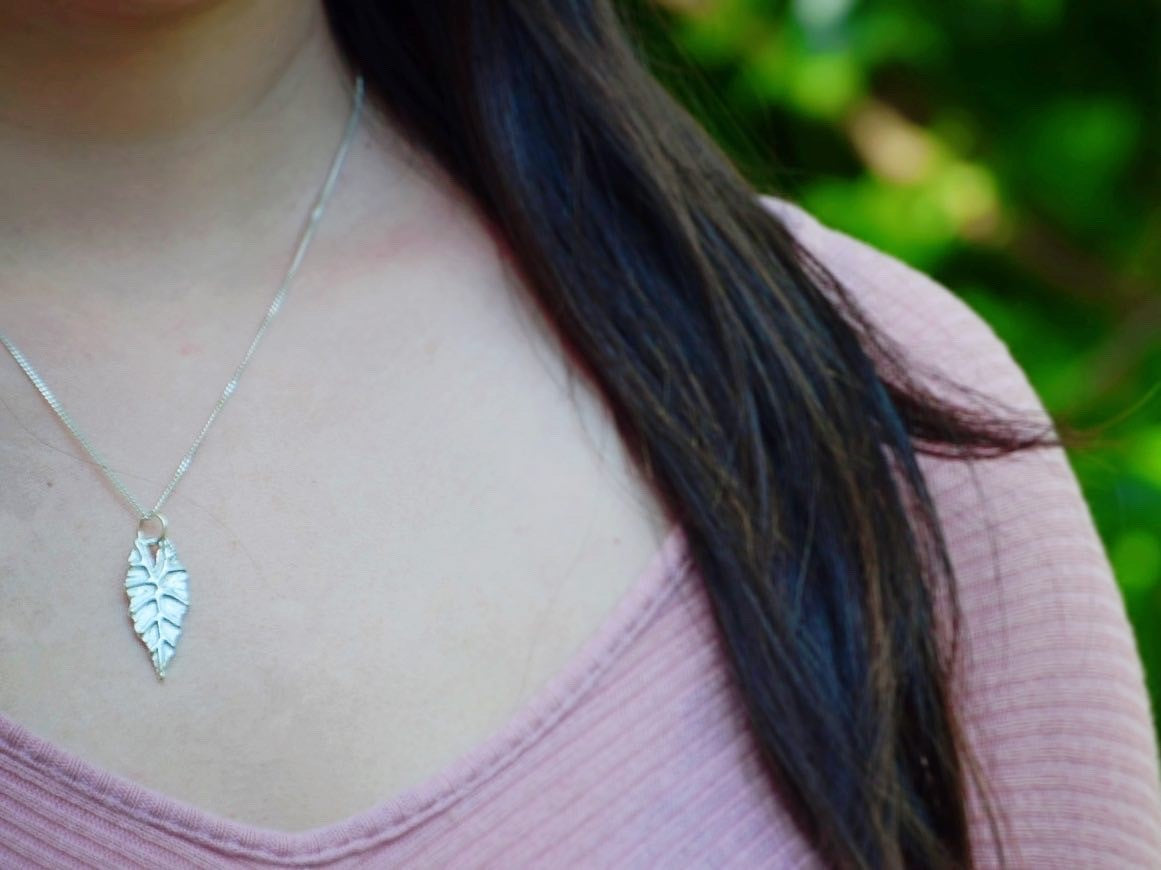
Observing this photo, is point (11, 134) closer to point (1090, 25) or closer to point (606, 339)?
point (606, 339)

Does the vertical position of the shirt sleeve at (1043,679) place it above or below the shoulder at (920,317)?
below

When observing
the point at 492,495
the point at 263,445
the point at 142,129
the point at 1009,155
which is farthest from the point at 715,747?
Answer: the point at 1009,155

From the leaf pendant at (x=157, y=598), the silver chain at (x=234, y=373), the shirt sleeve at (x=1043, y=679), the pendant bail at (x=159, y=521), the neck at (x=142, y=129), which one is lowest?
the shirt sleeve at (x=1043, y=679)

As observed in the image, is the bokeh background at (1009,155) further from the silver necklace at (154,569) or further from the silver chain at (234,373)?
the silver necklace at (154,569)

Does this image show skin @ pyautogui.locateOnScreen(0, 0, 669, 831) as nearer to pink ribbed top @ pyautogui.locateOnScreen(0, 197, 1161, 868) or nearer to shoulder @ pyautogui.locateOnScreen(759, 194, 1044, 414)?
pink ribbed top @ pyautogui.locateOnScreen(0, 197, 1161, 868)

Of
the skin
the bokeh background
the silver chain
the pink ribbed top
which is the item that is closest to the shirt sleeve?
the pink ribbed top

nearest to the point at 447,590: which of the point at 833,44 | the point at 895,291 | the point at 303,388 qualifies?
the point at 303,388

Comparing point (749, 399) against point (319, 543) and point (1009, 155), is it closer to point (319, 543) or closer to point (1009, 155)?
point (319, 543)

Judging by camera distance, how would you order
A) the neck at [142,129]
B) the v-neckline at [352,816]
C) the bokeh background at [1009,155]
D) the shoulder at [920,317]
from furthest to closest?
the bokeh background at [1009,155]
the shoulder at [920,317]
the neck at [142,129]
the v-neckline at [352,816]

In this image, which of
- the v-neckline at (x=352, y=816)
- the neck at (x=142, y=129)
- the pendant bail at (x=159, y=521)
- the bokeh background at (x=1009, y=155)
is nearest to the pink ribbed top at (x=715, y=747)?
the v-neckline at (x=352, y=816)
